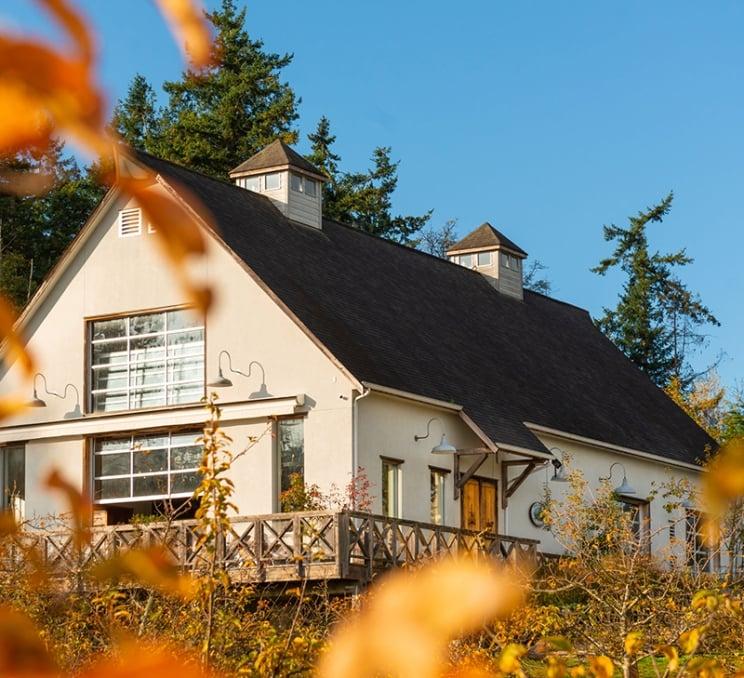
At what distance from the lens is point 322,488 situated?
23.4 meters

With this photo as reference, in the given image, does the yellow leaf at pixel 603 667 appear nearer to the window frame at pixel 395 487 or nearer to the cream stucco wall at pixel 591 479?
the window frame at pixel 395 487

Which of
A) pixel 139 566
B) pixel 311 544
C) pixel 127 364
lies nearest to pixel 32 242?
pixel 127 364

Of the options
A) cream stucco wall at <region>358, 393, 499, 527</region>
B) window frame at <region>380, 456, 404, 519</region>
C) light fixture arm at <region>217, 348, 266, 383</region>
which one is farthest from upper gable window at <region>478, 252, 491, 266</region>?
light fixture arm at <region>217, 348, 266, 383</region>

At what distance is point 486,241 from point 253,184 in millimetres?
8600

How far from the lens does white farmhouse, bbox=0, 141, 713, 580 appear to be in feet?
78.8

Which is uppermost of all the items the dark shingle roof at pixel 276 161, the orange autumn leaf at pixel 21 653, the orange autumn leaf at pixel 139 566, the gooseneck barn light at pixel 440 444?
the dark shingle roof at pixel 276 161

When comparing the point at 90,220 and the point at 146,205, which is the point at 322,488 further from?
the point at 146,205

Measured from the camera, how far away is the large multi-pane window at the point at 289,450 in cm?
2392

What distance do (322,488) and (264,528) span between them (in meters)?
1.81

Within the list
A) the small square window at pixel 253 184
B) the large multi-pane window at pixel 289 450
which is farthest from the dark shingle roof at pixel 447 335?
the large multi-pane window at pixel 289 450

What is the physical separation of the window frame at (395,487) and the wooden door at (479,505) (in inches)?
72.5

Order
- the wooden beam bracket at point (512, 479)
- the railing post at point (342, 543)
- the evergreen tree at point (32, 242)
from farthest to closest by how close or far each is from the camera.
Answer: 1. the evergreen tree at point (32, 242)
2. the wooden beam bracket at point (512, 479)
3. the railing post at point (342, 543)

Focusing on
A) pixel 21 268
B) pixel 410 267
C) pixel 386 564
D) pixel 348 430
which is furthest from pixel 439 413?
pixel 21 268

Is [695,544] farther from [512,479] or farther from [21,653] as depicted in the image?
[21,653]
